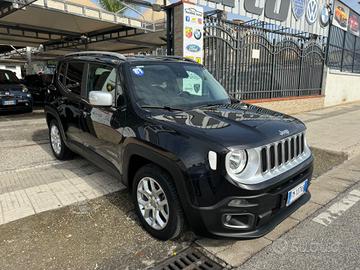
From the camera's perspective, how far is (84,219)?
3574 millimetres

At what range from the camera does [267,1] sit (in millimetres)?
9984

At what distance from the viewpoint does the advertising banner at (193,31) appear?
7.41 m

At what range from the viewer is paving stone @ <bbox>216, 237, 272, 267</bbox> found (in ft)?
9.38

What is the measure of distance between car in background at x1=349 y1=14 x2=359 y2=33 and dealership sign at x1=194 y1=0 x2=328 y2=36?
4707mm

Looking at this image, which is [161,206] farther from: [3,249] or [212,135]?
[3,249]

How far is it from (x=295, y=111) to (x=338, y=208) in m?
8.98

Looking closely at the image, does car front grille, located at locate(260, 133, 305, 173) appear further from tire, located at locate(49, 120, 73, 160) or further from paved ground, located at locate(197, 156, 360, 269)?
tire, located at locate(49, 120, 73, 160)

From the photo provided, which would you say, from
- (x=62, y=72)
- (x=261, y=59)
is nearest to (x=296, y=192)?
(x=62, y=72)

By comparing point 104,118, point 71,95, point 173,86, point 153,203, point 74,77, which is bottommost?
point 153,203

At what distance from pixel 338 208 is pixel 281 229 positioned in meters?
1.07

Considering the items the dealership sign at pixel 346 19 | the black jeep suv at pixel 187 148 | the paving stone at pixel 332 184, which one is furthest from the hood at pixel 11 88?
the dealership sign at pixel 346 19

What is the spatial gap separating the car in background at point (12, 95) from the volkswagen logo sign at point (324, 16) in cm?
1286

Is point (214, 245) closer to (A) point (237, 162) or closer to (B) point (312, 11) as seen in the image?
(A) point (237, 162)

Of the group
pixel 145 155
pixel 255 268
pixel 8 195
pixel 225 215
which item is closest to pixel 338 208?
pixel 255 268
